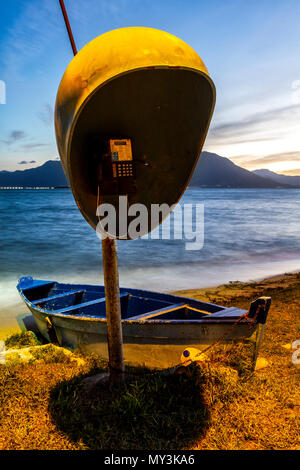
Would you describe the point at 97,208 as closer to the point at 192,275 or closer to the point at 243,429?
the point at 243,429

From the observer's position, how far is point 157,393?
3635 millimetres

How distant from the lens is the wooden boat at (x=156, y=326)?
3887 millimetres

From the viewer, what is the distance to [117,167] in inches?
106

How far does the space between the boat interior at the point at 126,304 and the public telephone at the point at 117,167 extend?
224 cm

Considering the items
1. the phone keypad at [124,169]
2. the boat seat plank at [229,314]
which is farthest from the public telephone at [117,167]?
the boat seat plank at [229,314]

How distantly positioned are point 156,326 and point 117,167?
2250mm

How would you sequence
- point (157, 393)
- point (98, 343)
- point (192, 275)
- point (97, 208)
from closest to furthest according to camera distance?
point (97, 208) → point (157, 393) → point (98, 343) → point (192, 275)

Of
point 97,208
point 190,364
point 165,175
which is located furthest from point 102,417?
point 165,175

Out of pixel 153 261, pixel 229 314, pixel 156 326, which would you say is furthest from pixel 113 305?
pixel 153 261

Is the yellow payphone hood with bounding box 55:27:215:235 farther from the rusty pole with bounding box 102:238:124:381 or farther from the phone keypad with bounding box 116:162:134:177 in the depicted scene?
the rusty pole with bounding box 102:238:124:381

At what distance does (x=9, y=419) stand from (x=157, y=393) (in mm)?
1547

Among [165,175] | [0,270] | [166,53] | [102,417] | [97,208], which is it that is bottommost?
[0,270]

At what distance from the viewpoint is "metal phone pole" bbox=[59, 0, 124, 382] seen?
132 inches

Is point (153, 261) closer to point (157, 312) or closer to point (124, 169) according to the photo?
point (157, 312)
